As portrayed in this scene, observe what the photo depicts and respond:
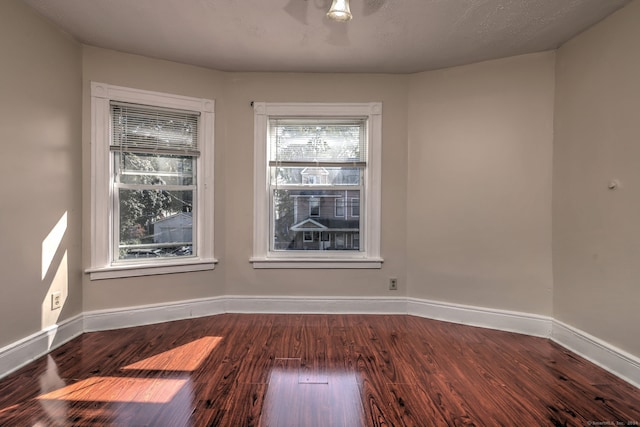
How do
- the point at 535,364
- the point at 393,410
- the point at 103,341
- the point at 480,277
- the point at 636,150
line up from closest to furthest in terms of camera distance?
the point at 393,410, the point at 636,150, the point at 535,364, the point at 103,341, the point at 480,277

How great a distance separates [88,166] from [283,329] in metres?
2.14

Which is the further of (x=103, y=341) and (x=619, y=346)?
(x=103, y=341)

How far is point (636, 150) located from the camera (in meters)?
2.04

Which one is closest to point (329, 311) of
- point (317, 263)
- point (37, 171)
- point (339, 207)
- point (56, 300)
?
point (317, 263)

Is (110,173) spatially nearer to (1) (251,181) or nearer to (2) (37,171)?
(2) (37,171)

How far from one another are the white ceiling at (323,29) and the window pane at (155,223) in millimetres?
1246

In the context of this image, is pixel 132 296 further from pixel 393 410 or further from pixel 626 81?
pixel 626 81

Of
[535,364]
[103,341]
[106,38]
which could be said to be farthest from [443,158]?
[103,341]

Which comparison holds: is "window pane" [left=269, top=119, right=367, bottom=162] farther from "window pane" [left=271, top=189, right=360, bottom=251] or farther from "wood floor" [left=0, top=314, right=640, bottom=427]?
"wood floor" [left=0, top=314, right=640, bottom=427]

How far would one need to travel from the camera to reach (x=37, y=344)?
2.27m

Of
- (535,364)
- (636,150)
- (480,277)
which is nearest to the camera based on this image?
(636,150)

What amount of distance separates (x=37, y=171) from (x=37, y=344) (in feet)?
3.97

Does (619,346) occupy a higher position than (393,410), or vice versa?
(619,346)

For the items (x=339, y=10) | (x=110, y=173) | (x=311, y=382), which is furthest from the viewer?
(x=110, y=173)
